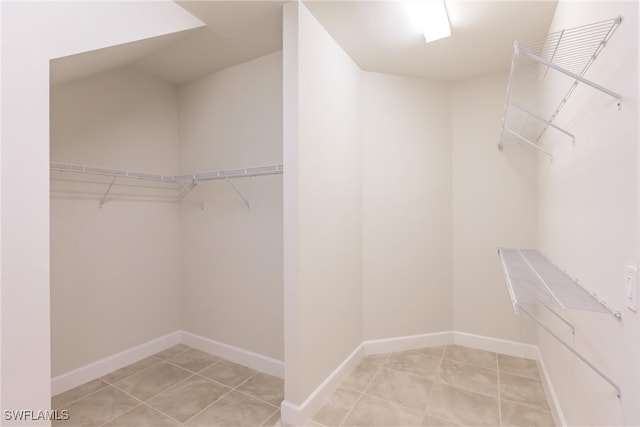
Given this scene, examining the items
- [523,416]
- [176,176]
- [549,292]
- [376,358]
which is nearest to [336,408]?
[376,358]

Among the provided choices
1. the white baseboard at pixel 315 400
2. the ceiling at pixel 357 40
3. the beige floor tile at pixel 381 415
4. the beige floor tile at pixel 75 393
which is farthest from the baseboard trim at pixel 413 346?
the ceiling at pixel 357 40

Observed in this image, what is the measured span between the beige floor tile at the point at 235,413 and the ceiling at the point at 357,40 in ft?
6.63

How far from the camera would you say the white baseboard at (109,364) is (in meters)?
2.15

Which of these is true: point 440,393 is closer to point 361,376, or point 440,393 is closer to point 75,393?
point 361,376

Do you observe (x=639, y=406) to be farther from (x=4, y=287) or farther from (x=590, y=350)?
(x=4, y=287)

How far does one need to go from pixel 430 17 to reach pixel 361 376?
8.16 ft

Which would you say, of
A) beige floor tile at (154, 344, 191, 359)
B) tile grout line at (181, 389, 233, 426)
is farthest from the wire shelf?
beige floor tile at (154, 344, 191, 359)

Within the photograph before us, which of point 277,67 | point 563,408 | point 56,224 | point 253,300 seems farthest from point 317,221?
point 56,224

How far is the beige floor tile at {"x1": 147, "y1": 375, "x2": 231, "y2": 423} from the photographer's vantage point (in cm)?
194

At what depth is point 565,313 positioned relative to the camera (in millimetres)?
1570

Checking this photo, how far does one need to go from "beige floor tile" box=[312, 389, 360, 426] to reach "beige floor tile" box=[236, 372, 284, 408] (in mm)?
303

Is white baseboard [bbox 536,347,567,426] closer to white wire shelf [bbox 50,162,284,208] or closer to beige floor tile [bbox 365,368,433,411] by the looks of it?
beige floor tile [bbox 365,368,433,411]

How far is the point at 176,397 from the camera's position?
2.08 meters

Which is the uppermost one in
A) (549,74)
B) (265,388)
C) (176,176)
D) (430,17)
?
(430,17)
